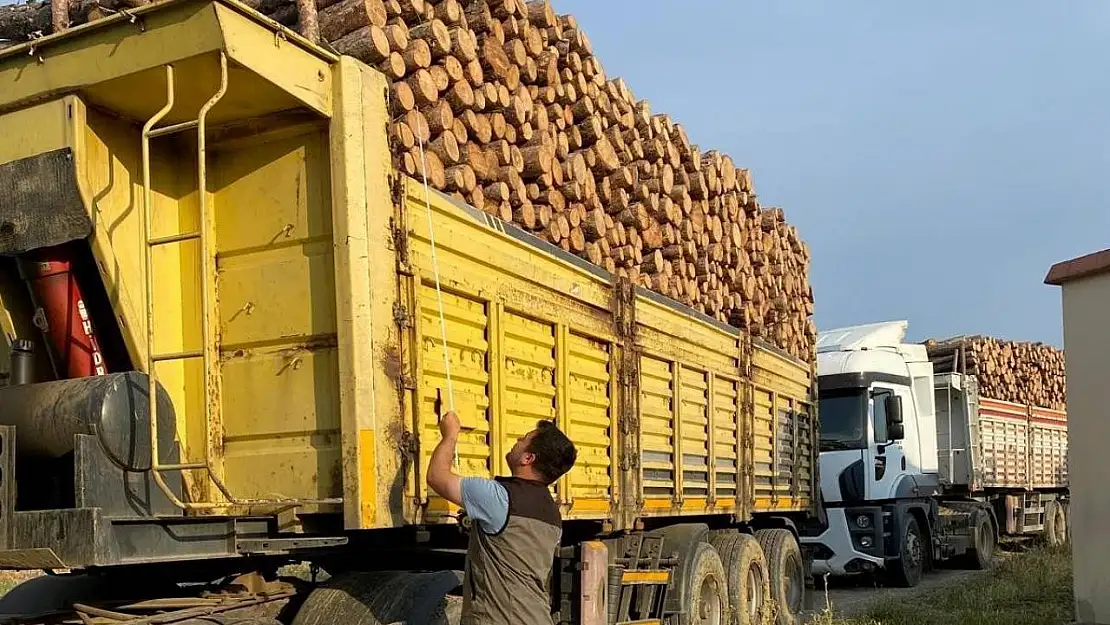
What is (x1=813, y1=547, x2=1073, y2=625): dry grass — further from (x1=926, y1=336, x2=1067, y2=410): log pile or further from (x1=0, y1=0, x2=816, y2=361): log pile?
(x1=926, y1=336, x2=1067, y2=410): log pile

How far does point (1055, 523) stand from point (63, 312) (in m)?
18.4

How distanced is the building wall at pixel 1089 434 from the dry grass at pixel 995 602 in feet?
3.23

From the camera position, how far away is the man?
4.01 m

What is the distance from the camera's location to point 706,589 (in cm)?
791

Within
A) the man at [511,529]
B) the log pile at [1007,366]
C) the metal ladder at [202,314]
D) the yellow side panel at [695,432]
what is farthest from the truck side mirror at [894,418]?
the metal ladder at [202,314]

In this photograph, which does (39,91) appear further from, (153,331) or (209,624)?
(209,624)

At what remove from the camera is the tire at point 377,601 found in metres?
4.60

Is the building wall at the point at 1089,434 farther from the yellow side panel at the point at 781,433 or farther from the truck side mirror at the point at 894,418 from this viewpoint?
the truck side mirror at the point at 894,418

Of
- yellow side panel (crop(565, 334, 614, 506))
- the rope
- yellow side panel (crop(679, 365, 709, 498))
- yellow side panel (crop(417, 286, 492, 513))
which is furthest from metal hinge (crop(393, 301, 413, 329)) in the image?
yellow side panel (crop(679, 365, 709, 498))

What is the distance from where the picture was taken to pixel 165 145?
189 inches

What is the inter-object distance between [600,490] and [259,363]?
97.2 inches

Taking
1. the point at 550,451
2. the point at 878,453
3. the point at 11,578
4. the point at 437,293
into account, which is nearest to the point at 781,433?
the point at 878,453

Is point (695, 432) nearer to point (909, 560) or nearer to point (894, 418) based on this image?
point (894, 418)

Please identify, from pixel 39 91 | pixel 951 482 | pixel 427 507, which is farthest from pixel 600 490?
pixel 951 482
